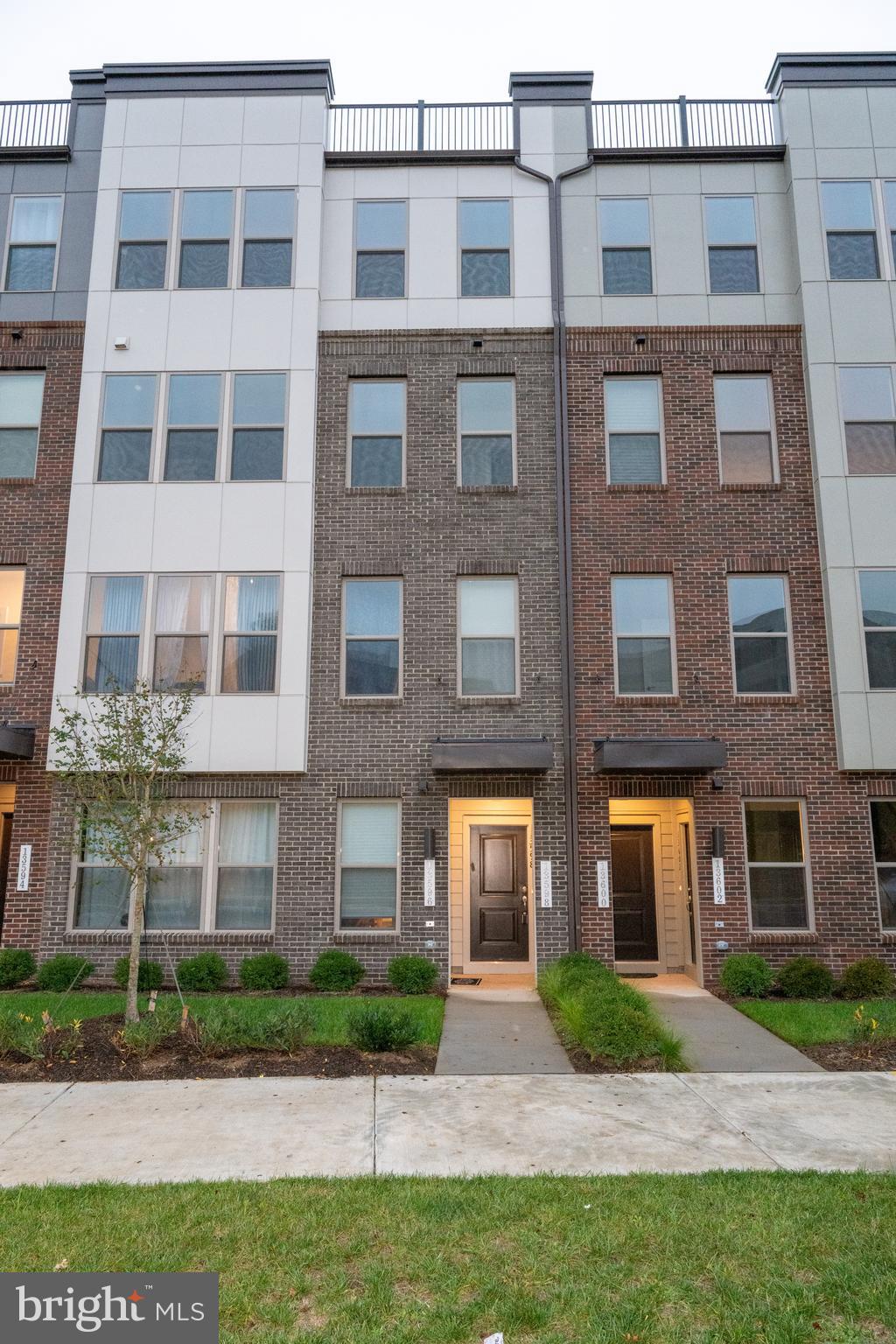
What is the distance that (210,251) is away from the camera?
13.3m

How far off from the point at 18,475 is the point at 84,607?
2.58m

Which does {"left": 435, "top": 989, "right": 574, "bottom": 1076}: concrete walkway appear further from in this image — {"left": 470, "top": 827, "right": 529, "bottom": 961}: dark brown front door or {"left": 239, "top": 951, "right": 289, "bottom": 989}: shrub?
{"left": 239, "top": 951, "right": 289, "bottom": 989}: shrub

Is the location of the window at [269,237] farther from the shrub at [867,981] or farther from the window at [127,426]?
the shrub at [867,981]

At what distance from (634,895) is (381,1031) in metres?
6.34

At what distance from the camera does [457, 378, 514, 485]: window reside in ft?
42.9

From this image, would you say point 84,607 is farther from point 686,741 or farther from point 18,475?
point 686,741

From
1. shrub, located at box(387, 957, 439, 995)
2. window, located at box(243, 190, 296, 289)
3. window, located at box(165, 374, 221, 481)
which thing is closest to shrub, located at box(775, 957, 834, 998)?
shrub, located at box(387, 957, 439, 995)

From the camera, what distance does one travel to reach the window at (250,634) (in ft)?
40.1

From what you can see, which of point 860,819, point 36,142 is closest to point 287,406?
point 36,142

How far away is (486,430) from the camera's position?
13.2 metres

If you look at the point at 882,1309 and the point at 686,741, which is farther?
the point at 686,741

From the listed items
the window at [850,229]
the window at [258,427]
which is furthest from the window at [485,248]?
the window at [850,229]

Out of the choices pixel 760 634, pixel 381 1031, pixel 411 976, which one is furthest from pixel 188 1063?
pixel 760 634

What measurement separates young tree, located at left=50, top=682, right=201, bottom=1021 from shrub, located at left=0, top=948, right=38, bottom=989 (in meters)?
1.52
